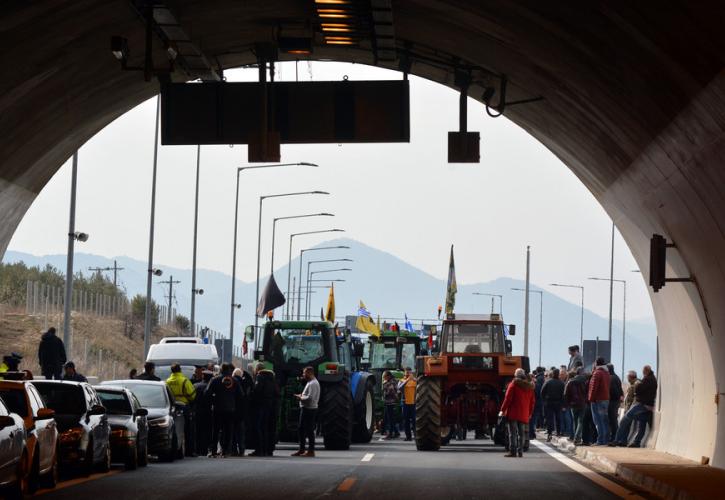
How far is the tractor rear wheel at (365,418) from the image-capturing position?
35250mm

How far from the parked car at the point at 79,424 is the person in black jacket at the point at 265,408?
6.95m

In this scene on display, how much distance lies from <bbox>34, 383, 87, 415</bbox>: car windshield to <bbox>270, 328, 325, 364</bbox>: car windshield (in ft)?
35.3

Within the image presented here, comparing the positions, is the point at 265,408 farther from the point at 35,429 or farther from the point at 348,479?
the point at 35,429

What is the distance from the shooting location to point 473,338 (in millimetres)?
34281

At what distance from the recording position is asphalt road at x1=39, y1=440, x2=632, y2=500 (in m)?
19.6

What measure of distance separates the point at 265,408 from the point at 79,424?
8.75m

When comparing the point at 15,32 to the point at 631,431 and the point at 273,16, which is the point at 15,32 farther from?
the point at 631,431

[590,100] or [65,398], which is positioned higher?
[590,100]

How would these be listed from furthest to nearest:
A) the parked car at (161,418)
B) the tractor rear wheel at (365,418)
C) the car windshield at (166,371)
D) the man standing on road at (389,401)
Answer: the car windshield at (166,371) → the man standing on road at (389,401) → the tractor rear wheel at (365,418) → the parked car at (161,418)

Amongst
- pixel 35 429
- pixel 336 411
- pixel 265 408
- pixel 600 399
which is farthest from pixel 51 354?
pixel 35 429

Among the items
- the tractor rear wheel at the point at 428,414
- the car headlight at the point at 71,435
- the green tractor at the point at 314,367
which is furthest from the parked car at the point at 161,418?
the tractor rear wheel at the point at 428,414

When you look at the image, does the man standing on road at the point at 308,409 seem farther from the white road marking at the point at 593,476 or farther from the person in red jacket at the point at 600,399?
the person in red jacket at the point at 600,399

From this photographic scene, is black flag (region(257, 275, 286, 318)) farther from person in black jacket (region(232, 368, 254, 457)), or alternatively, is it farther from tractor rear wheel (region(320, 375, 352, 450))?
person in black jacket (region(232, 368, 254, 457))

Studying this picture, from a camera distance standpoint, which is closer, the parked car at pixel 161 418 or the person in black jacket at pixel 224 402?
the parked car at pixel 161 418
